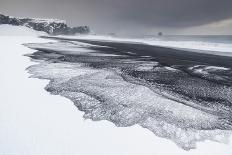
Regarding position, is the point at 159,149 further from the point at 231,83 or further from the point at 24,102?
the point at 231,83

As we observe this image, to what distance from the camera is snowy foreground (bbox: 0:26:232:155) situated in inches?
136

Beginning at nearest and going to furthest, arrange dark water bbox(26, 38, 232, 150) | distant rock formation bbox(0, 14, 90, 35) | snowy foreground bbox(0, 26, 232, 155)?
snowy foreground bbox(0, 26, 232, 155), dark water bbox(26, 38, 232, 150), distant rock formation bbox(0, 14, 90, 35)

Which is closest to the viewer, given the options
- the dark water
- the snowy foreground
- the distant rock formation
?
the snowy foreground

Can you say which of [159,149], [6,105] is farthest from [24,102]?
[159,149]

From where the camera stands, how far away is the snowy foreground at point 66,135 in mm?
3463

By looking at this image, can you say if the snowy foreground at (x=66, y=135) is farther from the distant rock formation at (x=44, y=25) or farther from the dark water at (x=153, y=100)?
the distant rock formation at (x=44, y=25)

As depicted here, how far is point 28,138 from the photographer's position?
11.9 ft

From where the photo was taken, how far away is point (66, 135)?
382 centimetres

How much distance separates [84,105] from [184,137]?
215 centimetres

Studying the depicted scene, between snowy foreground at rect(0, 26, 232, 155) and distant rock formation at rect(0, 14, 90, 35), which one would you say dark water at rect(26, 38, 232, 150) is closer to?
snowy foreground at rect(0, 26, 232, 155)

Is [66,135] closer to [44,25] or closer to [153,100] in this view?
[153,100]

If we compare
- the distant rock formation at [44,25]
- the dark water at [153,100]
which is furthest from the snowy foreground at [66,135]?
the distant rock formation at [44,25]

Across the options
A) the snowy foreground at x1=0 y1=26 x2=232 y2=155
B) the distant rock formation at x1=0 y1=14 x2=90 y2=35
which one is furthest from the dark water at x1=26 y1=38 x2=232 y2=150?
the distant rock formation at x1=0 y1=14 x2=90 y2=35

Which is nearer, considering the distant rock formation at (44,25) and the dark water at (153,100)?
the dark water at (153,100)
